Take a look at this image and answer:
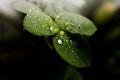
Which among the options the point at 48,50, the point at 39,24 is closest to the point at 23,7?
the point at 39,24

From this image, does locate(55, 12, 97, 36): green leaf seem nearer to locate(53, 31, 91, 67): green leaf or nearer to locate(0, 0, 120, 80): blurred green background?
locate(53, 31, 91, 67): green leaf

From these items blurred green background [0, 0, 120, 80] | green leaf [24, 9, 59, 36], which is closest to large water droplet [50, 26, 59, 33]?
green leaf [24, 9, 59, 36]

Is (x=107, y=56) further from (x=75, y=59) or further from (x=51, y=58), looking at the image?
(x=75, y=59)

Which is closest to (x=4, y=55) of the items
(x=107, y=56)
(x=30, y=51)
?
(x=30, y=51)

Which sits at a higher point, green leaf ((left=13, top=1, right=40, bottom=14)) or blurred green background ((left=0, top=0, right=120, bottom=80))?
green leaf ((left=13, top=1, right=40, bottom=14))

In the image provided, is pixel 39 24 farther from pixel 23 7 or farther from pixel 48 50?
pixel 48 50

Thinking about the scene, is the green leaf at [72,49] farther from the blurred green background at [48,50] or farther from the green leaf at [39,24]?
the blurred green background at [48,50]
